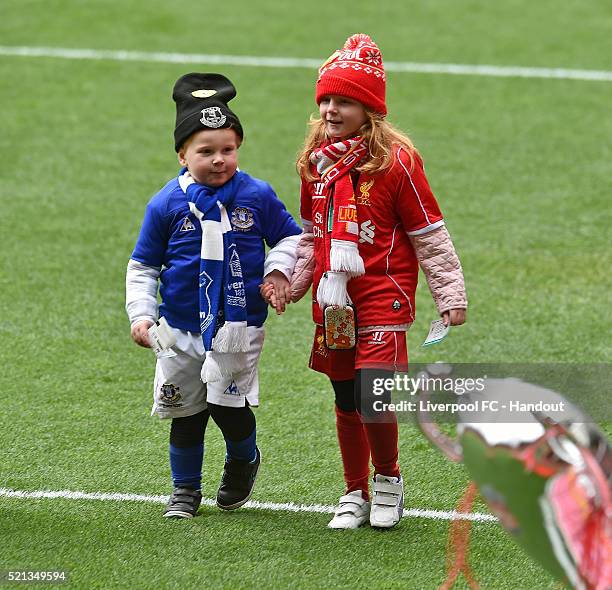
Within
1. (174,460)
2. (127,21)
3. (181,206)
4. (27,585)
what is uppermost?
(127,21)

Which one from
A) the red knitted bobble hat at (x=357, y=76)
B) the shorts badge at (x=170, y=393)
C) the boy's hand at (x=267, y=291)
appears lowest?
the shorts badge at (x=170, y=393)

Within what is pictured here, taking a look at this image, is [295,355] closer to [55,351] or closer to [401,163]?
[55,351]

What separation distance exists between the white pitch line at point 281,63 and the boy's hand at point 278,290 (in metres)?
6.46

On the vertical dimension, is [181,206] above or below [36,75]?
below

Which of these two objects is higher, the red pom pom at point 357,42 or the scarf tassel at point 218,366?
the red pom pom at point 357,42

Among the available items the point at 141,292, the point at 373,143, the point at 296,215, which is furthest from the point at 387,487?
the point at 296,215

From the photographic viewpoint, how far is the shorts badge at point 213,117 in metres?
4.04

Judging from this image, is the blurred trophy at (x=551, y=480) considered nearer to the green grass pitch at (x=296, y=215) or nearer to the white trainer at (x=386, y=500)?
the green grass pitch at (x=296, y=215)

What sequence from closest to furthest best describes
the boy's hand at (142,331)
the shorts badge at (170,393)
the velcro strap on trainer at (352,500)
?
the boy's hand at (142,331) → the shorts badge at (170,393) → the velcro strap on trainer at (352,500)

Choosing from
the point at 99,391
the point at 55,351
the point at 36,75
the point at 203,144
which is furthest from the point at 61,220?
the point at 203,144

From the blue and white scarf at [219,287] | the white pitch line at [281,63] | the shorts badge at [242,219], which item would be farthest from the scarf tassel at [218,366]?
the white pitch line at [281,63]

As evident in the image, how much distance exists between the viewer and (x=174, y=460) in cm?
438

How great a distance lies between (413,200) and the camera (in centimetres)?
404

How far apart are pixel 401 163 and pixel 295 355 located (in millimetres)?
2027
